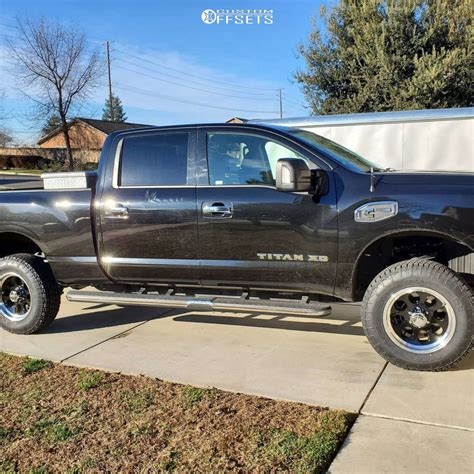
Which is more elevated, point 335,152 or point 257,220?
point 335,152

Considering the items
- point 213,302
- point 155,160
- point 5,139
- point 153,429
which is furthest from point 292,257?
point 5,139

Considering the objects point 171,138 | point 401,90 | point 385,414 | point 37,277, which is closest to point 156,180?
point 171,138

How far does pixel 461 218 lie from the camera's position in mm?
3914

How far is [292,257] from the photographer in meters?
4.42

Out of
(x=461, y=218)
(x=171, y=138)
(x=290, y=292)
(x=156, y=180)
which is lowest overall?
(x=290, y=292)

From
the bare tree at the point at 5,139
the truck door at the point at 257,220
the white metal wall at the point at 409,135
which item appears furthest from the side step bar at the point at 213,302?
the bare tree at the point at 5,139

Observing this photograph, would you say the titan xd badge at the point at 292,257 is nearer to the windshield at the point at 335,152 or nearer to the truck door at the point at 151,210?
the truck door at the point at 151,210

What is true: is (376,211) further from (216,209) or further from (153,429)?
(153,429)

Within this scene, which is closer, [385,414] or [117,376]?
[385,414]

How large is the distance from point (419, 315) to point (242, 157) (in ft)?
6.49

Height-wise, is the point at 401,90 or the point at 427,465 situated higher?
the point at 401,90

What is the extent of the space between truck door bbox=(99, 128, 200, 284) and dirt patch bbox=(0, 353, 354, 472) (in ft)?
3.75

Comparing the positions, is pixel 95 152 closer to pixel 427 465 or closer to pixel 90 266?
pixel 90 266

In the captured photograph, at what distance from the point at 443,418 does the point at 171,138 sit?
327cm
